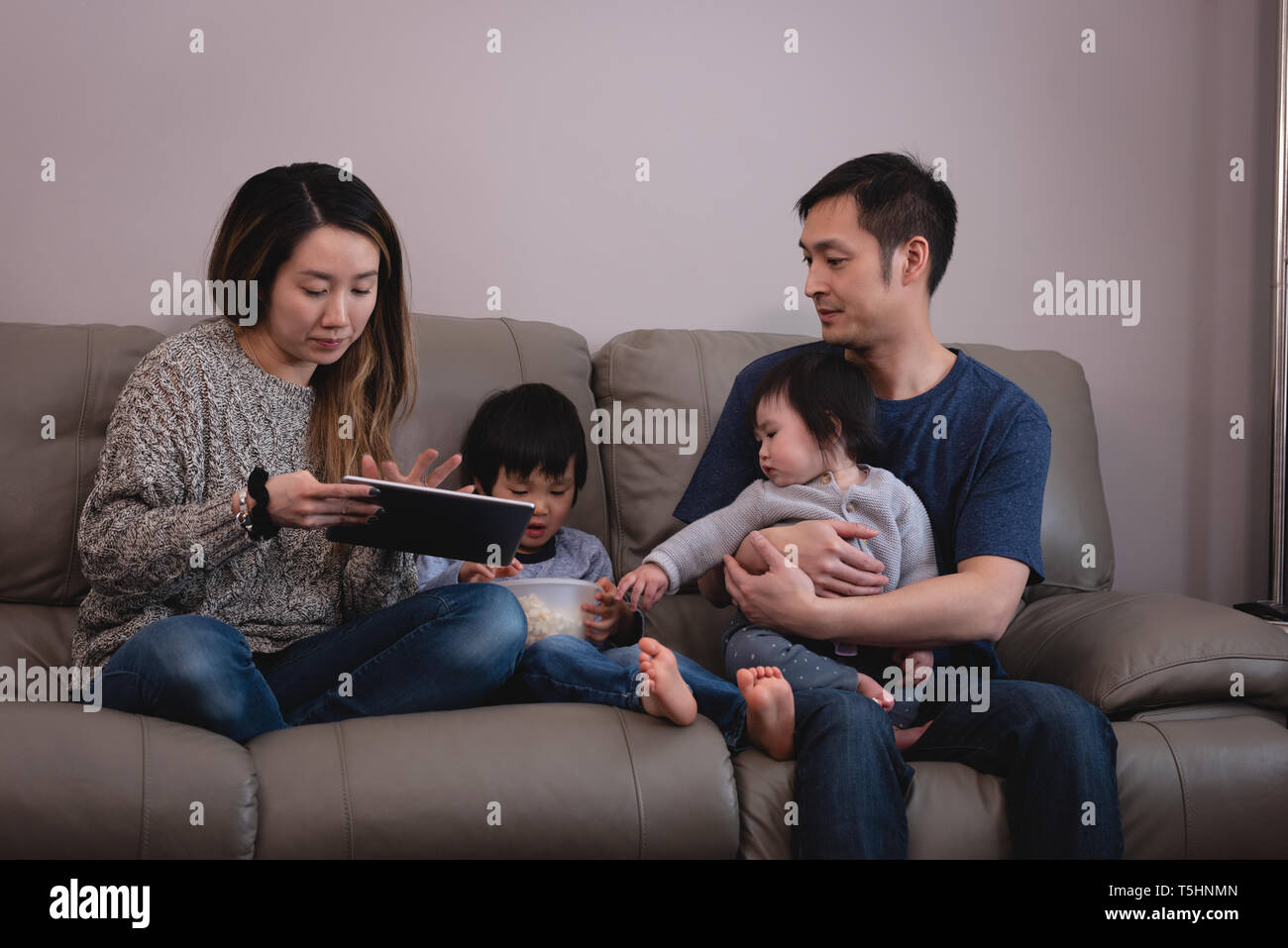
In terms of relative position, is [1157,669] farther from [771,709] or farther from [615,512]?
[615,512]

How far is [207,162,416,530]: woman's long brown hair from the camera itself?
1588mm

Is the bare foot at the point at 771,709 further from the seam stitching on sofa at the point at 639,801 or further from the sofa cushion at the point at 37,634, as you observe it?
the sofa cushion at the point at 37,634

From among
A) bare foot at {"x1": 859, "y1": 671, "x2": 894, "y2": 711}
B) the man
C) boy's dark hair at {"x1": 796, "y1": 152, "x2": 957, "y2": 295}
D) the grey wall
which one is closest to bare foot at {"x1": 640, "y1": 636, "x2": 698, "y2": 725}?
the man

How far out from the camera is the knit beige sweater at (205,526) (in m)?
1.42

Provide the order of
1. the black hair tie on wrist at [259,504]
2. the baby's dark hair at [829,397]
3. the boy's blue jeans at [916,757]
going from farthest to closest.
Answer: the baby's dark hair at [829,397] < the black hair tie on wrist at [259,504] < the boy's blue jeans at [916,757]

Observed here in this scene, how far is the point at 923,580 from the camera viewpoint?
1.55 metres

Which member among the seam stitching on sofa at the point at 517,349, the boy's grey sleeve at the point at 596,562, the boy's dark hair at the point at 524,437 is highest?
the seam stitching on sofa at the point at 517,349

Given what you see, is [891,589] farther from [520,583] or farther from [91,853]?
[91,853]

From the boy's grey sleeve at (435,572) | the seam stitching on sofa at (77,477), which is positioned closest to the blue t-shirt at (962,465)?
the boy's grey sleeve at (435,572)

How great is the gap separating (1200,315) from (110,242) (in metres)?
2.33

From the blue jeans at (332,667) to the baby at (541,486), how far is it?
20cm

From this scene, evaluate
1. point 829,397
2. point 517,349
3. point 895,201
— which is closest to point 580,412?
point 517,349

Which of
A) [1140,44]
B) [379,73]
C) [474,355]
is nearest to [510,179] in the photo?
[379,73]

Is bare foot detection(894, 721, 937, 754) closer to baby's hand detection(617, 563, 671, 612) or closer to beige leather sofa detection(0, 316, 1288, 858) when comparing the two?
beige leather sofa detection(0, 316, 1288, 858)
